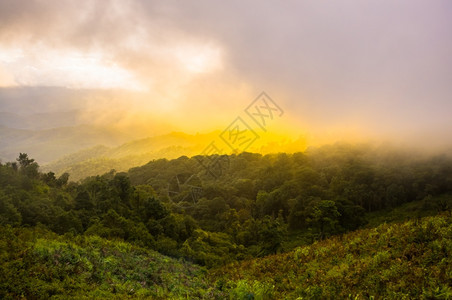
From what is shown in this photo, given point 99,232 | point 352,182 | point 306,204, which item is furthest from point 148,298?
point 352,182

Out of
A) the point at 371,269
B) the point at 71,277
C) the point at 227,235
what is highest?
the point at 71,277

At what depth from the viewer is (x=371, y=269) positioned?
12.3m

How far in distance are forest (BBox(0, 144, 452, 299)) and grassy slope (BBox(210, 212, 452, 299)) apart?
Answer: 2.5 inches

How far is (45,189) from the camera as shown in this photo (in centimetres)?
5784

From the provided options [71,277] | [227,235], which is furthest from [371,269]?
[227,235]

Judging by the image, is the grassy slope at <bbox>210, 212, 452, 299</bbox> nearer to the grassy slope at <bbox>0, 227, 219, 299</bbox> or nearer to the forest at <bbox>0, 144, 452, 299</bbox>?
the forest at <bbox>0, 144, 452, 299</bbox>

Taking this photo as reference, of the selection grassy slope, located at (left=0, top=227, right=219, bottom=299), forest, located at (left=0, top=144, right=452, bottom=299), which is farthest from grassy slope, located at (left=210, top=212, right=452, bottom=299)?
grassy slope, located at (left=0, top=227, right=219, bottom=299)

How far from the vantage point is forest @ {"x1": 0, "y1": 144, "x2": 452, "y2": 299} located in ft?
39.5

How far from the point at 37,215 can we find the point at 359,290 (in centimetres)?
3805

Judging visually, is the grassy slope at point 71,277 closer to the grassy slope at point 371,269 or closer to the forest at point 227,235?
the forest at point 227,235

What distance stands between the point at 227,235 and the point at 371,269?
40.4 m

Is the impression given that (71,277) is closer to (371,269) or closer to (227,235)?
(371,269)

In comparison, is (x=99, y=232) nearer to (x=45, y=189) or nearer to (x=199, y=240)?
(x=199, y=240)

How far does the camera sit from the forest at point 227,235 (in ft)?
39.5
